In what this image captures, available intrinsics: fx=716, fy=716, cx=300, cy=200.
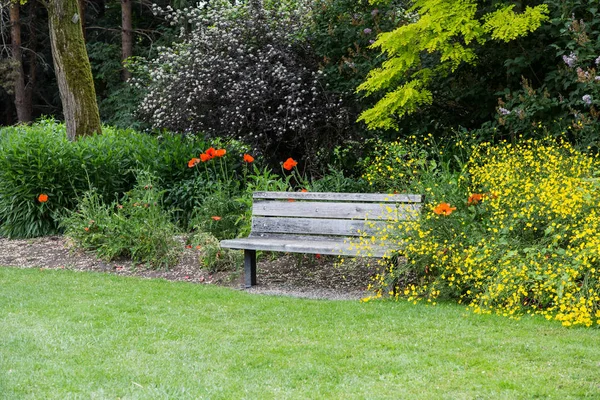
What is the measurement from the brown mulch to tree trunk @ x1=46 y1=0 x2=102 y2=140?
3.24 meters

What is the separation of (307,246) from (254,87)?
4127 mm

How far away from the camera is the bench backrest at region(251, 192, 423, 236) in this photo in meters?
6.35

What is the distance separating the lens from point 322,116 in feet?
33.7

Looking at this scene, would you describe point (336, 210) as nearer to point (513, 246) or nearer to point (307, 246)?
point (307, 246)

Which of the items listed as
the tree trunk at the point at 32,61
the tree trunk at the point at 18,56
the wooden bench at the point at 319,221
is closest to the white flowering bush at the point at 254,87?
the wooden bench at the point at 319,221

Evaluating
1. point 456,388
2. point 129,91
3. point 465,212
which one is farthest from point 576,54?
point 129,91

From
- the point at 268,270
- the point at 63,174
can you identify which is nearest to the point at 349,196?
the point at 268,270

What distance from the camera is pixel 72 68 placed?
37.4ft

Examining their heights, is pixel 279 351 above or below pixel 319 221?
below

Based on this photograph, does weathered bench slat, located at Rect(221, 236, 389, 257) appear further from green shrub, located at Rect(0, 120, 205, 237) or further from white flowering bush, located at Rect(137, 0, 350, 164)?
white flowering bush, located at Rect(137, 0, 350, 164)

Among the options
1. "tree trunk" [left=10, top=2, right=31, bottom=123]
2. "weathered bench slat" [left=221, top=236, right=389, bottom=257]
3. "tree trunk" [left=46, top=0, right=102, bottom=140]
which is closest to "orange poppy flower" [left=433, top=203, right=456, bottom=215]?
"weathered bench slat" [left=221, top=236, right=389, bottom=257]

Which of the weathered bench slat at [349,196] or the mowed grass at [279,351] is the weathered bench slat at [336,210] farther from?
the mowed grass at [279,351]

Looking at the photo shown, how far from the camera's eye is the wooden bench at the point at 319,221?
630cm

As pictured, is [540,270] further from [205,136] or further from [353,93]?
[205,136]
